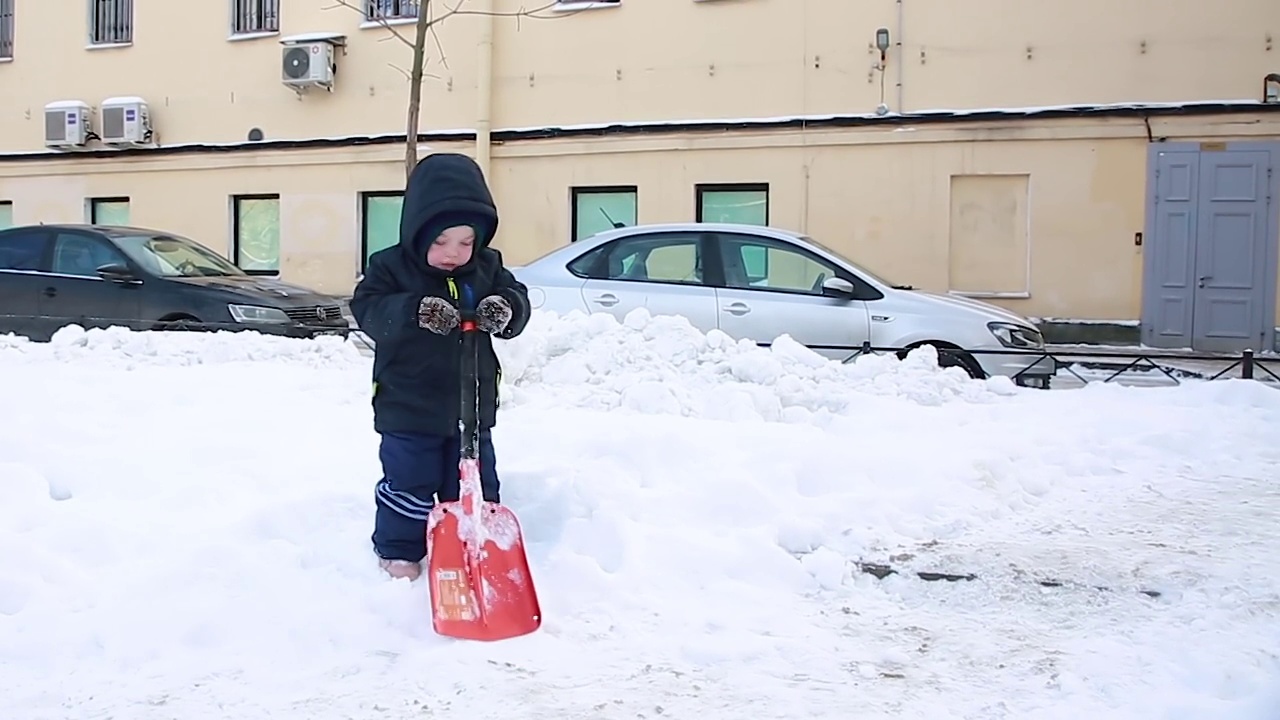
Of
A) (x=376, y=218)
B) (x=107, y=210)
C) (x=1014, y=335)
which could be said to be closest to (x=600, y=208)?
(x=376, y=218)

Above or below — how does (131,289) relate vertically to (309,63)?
below

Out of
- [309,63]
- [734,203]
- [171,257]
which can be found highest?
[309,63]

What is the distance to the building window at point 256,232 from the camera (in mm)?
17859

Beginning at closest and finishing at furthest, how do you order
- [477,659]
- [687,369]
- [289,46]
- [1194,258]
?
1. [477,659]
2. [687,369]
3. [1194,258]
4. [289,46]

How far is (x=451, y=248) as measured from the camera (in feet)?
12.5

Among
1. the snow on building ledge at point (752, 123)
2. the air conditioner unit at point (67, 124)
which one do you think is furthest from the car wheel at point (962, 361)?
the air conditioner unit at point (67, 124)

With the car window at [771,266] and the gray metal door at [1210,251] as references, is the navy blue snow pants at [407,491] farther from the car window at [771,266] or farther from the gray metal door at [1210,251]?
the gray metal door at [1210,251]

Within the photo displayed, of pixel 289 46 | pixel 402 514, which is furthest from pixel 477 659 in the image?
pixel 289 46

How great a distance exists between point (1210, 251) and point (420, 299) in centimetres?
1229

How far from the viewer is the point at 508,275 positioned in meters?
4.02

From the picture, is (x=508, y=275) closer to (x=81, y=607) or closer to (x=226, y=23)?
(x=81, y=607)

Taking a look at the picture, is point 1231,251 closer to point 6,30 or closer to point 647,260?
point 647,260

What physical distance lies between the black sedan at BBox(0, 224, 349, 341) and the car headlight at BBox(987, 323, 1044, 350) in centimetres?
500

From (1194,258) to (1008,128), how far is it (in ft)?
8.43
